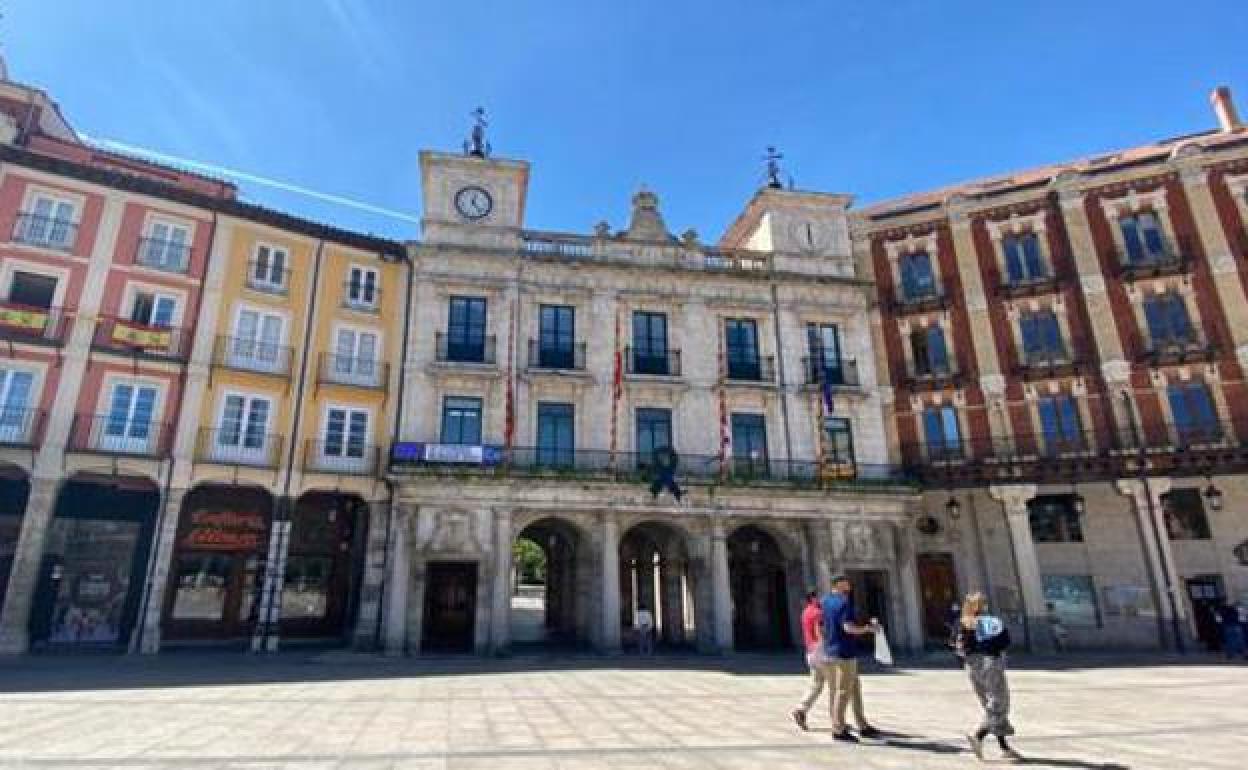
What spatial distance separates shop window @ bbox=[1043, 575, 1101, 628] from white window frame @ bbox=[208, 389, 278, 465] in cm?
2777

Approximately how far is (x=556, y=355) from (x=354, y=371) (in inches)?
283

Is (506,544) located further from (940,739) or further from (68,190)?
(68,190)

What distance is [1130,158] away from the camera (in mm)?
27078

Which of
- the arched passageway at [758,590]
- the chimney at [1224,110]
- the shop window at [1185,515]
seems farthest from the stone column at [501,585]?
the chimney at [1224,110]

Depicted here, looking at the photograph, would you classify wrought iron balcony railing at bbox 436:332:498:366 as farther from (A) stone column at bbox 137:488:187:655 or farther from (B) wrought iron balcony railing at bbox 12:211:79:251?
(B) wrought iron balcony railing at bbox 12:211:79:251

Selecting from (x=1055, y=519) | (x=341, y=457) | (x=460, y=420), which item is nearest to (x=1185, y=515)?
(x=1055, y=519)

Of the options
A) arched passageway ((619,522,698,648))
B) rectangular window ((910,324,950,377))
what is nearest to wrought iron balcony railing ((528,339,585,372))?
arched passageway ((619,522,698,648))

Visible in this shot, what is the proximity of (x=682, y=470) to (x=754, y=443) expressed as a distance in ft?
11.1

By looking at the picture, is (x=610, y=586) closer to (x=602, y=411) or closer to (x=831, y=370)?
(x=602, y=411)

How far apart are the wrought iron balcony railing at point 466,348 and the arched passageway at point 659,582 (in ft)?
28.5

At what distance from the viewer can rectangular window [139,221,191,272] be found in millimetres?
20641

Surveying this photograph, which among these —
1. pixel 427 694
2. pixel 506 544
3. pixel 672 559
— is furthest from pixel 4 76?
pixel 672 559

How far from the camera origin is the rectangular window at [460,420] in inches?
861

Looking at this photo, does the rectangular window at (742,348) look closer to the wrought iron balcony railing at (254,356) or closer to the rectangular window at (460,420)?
the rectangular window at (460,420)
